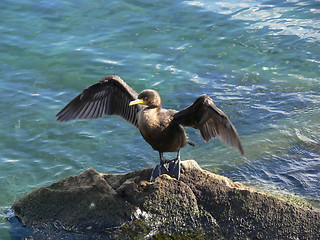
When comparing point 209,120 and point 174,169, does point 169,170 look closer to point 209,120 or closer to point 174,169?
point 174,169

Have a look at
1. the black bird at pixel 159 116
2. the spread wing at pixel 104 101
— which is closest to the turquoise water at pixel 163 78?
the spread wing at pixel 104 101

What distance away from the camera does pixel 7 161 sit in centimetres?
717

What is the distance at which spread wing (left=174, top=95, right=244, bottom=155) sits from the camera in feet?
16.6

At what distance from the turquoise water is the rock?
661 millimetres

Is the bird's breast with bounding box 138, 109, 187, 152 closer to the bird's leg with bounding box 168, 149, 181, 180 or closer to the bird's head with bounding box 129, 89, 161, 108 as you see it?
the bird's head with bounding box 129, 89, 161, 108

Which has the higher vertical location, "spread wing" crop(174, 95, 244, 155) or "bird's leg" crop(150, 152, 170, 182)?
"spread wing" crop(174, 95, 244, 155)

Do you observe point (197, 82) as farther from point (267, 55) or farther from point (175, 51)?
point (267, 55)

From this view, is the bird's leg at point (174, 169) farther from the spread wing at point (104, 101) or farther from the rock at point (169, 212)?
the spread wing at point (104, 101)

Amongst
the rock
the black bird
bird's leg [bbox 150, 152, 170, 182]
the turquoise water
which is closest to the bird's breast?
the black bird

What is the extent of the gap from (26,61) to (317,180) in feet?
20.5

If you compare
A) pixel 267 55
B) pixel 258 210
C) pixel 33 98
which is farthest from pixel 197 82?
pixel 258 210

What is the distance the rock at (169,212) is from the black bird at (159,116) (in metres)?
0.37

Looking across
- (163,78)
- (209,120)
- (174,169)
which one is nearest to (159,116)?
(209,120)

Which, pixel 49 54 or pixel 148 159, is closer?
pixel 148 159
